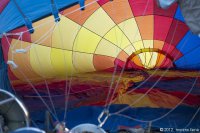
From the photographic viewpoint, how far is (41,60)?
3.98m

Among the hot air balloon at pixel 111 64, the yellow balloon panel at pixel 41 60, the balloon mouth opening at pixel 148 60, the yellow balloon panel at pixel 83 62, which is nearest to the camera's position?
the hot air balloon at pixel 111 64

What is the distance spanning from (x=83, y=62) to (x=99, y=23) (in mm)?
523

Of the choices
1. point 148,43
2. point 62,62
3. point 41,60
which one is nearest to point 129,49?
point 148,43

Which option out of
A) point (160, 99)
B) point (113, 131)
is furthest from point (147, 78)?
point (113, 131)

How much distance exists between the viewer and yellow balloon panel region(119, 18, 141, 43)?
3.91 meters

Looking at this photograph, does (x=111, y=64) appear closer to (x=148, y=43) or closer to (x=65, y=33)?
(x=148, y=43)

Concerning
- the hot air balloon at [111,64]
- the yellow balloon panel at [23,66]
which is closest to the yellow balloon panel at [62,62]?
the hot air balloon at [111,64]

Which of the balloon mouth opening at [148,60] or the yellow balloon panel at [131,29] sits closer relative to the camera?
the yellow balloon panel at [131,29]

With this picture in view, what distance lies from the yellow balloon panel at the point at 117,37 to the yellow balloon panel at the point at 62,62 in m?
0.48

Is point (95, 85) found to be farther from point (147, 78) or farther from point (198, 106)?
point (198, 106)

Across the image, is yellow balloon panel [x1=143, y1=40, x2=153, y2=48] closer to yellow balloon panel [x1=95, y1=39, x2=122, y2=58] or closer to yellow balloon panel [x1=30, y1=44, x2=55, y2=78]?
yellow balloon panel [x1=95, y1=39, x2=122, y2=58]

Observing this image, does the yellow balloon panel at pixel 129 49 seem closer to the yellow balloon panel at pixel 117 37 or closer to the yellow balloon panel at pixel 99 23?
the yellow balloon panel at pixel 117 37

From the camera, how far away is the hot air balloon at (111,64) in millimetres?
3664

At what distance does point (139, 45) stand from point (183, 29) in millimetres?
543
